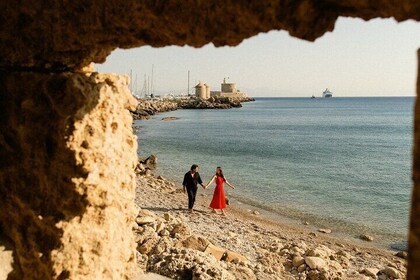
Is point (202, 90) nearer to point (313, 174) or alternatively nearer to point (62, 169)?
point (313, 174)

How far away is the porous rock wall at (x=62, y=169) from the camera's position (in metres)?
4.02

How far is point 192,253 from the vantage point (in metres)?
7.55

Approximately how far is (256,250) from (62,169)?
7.36 meters

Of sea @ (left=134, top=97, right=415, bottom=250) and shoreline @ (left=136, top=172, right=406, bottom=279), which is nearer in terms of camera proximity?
shoreline @ (left=136, top=172, right=406, bottom=279)

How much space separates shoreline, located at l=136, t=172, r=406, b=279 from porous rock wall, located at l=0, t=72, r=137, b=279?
300cm

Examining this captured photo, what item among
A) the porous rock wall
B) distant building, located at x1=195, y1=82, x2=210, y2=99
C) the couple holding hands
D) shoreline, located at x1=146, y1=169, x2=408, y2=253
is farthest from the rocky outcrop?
the porous rock wall

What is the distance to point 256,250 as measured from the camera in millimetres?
10312

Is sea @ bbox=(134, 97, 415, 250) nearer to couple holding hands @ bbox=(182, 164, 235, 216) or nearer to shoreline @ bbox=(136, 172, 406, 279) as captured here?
shoreline @ bbox=(136, 172, 406, 279)

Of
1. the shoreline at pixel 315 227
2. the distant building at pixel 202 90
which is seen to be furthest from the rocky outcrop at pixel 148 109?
the shoreline at pixel 315 227

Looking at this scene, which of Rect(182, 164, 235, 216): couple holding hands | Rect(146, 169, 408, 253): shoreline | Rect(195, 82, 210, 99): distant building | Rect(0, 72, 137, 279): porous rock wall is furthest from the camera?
Rect(195, 82, 210, 99): distant building

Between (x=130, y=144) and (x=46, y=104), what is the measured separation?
110 centimetres

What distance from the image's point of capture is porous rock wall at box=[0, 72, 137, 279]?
402 cm

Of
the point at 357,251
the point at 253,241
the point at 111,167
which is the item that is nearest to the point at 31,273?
the point at 111,167

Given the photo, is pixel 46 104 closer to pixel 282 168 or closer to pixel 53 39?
pixel 53 39
